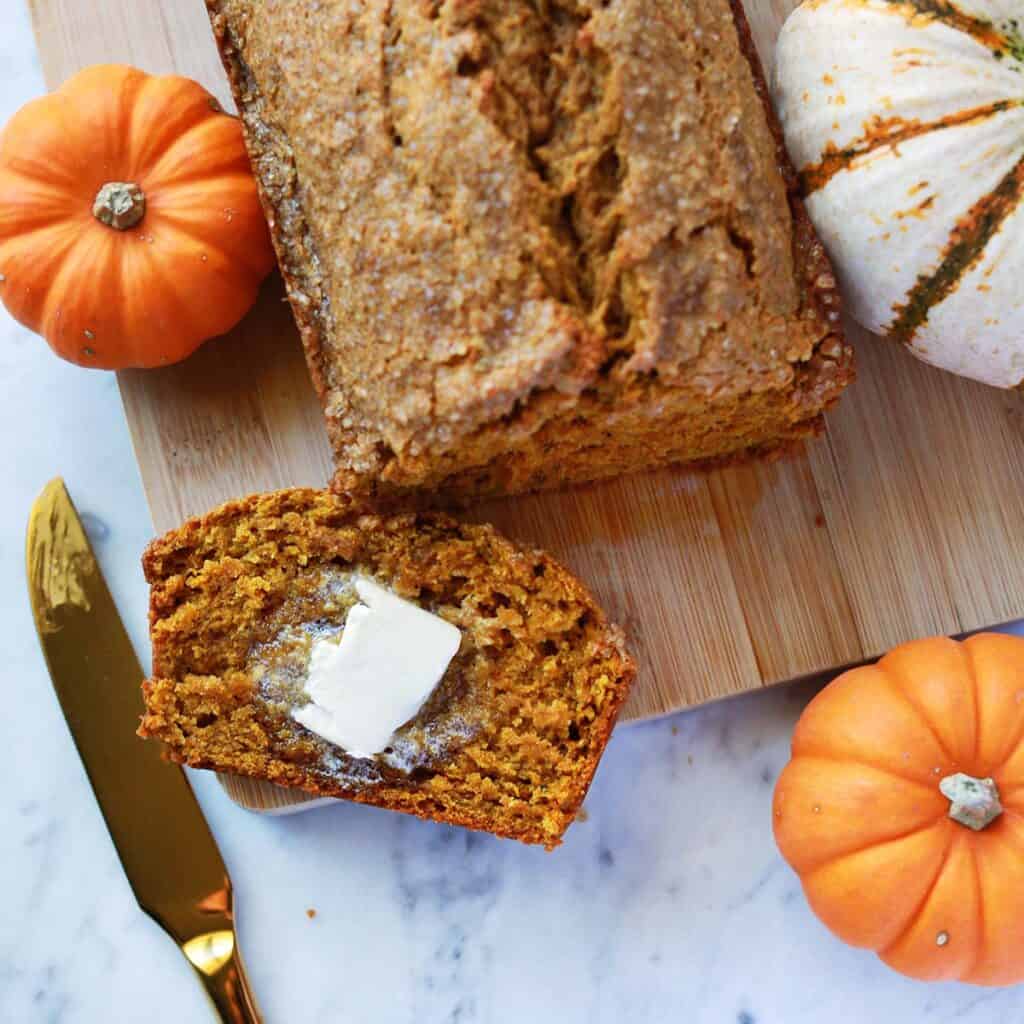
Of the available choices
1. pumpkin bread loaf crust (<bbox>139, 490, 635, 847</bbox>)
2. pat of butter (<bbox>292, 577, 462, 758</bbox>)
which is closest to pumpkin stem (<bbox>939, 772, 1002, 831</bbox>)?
pumpkin bread loaf crust (<bbox>139, 490, 635, 847</bbox>)

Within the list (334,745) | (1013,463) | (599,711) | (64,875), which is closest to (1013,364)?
(1013,463)

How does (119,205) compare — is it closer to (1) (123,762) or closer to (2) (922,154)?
(1) (123,762)

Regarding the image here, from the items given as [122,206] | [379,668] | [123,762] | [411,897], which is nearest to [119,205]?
[122,206]

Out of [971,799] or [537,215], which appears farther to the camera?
[971,799]

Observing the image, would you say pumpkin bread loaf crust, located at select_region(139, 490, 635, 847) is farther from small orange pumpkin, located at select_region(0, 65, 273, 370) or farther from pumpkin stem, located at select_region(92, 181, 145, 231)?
pumpkin stem, located at select_region(92, 181, 145, 231)

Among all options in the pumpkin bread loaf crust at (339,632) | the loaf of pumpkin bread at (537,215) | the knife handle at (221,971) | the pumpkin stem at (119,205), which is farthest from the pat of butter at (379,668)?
the pumpkin stem at (119,205)

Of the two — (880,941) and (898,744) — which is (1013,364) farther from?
(880,941)

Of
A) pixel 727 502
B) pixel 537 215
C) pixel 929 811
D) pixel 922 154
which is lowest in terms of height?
pixel 929 811
